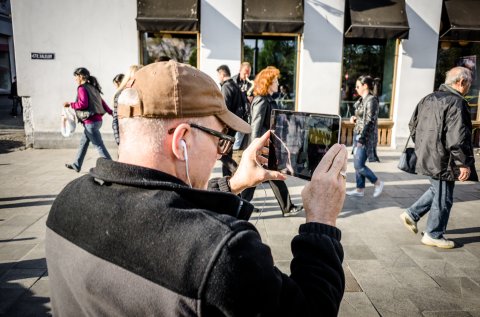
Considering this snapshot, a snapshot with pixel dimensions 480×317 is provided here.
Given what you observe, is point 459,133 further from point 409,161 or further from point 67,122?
point 67,122

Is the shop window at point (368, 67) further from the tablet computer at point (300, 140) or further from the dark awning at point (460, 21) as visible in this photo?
the tablet computer at point (300, 140)

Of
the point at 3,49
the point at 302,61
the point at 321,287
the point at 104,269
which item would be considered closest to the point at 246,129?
the point at 321,287

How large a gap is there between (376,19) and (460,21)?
2357 mm

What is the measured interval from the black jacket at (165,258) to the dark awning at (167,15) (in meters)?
8.91

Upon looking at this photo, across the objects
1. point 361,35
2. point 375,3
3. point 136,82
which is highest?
point 375,3

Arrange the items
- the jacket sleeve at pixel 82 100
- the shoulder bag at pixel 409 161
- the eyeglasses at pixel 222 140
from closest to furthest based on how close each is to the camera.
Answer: the eyeglasses at pixel 222 140
the shoulder bag at pixel 409 161
the jacket sleeve at pixel 82 100

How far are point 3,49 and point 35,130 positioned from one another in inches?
1005

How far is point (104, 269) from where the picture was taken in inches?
40.9

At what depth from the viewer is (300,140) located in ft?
6.32

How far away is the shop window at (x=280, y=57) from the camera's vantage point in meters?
10.7

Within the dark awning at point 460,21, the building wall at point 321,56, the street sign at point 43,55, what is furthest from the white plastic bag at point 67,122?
the dark awning at point 460,21

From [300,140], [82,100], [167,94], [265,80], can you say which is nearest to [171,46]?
[82,100]

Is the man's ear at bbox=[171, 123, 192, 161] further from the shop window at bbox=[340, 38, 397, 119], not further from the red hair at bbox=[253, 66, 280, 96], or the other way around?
the shop window at bbox=[340, 38, 397, 119]

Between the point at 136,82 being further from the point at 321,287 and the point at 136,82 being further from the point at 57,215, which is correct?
the point at 321,287
